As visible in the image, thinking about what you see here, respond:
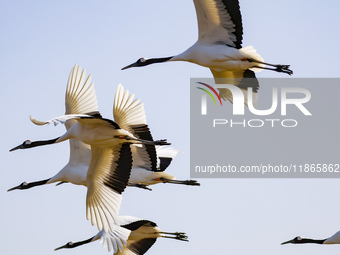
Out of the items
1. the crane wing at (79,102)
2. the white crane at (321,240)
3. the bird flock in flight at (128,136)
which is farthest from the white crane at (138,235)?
the white crane at (321,240)

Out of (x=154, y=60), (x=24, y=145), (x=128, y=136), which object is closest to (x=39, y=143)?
(x=24, y=145)

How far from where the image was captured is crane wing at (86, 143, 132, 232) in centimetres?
1936

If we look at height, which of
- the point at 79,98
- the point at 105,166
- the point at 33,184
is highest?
the point at 79,98

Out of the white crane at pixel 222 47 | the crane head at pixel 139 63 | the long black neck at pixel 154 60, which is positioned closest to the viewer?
the white crane at pixel 222 47

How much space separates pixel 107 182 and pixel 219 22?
11.8 feet

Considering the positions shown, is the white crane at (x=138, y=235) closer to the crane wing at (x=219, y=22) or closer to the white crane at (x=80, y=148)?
the white crane at (x=80, y=148)

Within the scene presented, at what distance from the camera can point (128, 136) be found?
18.8 meters

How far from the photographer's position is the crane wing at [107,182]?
19.4 m

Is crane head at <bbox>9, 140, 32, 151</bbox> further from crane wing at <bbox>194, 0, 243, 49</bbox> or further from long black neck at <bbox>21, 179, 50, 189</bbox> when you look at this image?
crane wing at <bbox>194, 0, 243, 49</bbox>

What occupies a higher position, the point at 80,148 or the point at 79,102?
the point at 79,102

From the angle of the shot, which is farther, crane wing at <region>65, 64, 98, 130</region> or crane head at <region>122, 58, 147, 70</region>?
crane head at <region>122, 58, 147, 70</region>

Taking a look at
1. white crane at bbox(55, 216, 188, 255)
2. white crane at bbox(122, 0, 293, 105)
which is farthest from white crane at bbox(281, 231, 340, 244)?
white crane at bbox(122, 0, 293, 105)

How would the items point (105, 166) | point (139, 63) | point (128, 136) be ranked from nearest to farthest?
point (128, 136) < point (105, 166) < point (139, 63)

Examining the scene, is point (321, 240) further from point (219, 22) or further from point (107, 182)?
point (107, 182)
